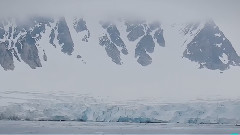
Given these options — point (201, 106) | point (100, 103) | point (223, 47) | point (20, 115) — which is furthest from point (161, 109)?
point (223, 47)

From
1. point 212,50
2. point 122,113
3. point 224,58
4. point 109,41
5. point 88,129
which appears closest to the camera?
point 88,129

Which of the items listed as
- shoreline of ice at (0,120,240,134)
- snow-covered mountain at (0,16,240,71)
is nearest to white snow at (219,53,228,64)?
snow-covered mountain at (0,16,240,71)

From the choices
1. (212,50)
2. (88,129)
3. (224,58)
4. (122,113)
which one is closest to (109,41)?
(212,50)

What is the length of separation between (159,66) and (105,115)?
234 ft

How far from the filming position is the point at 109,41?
193 meters

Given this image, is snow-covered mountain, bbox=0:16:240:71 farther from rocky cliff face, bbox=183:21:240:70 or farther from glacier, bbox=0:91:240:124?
glacier, bbox=0:91:240:124

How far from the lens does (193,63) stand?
18875 cm

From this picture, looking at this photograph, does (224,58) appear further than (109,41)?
No

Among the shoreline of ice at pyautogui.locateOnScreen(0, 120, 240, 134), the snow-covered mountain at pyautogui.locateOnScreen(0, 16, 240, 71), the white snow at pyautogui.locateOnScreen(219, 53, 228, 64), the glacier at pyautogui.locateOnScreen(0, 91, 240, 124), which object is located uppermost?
the snow-covered mountain at pyautogui.locateOnScreen(0, 16, 240, 71)

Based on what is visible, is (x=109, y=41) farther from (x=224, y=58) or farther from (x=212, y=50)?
(x=224, y=58)

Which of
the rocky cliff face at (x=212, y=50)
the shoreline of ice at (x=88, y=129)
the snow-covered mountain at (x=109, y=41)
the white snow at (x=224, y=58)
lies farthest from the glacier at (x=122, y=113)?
the white snow at (x=224, y=58)

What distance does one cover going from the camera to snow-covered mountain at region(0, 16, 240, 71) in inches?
6929

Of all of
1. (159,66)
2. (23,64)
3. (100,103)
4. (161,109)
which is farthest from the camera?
(159,66)

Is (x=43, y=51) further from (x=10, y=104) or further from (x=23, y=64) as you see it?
(x=10, y=104)
